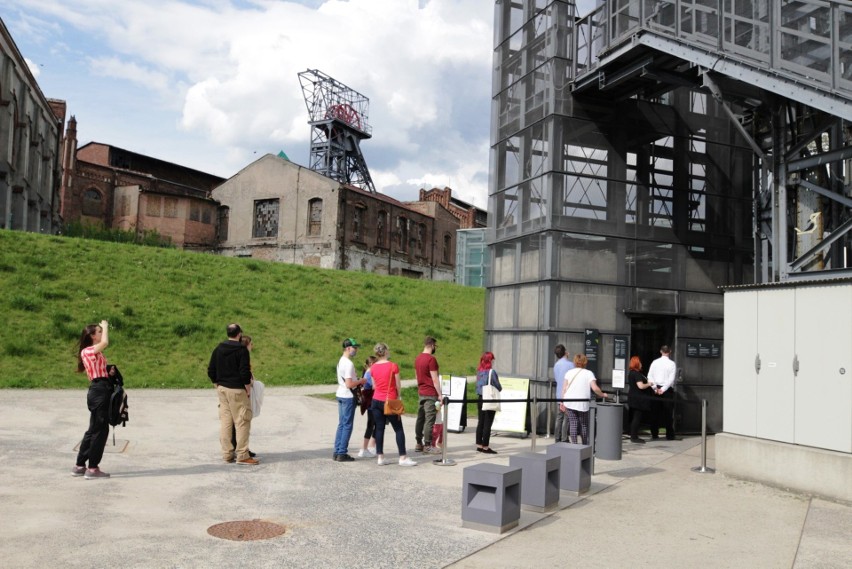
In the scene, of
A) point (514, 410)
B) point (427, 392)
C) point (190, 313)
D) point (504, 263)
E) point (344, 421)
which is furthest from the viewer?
point (190, 313)

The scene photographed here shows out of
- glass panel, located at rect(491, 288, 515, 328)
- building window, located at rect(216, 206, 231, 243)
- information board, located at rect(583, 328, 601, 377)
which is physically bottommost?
information board, located at rect(583, 328, 601, 377)

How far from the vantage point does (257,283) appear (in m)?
32.3

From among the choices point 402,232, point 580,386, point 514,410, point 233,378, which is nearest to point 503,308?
point 514,410

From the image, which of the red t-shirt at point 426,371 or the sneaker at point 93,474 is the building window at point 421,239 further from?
the sneaker at point 93,474

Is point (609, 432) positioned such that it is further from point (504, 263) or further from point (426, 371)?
point (504, 263)

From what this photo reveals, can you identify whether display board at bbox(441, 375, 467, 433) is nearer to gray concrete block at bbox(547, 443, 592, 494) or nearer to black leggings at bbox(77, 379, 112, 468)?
gray concrete block at bbox(547, 443, 592, 494)

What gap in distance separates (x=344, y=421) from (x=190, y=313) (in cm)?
1764

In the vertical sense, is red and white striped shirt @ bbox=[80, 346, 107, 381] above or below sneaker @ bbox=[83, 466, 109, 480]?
above

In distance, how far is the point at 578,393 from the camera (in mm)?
11898

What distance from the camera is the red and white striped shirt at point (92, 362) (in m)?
8.83

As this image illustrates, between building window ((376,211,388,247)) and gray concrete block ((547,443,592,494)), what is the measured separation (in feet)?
150

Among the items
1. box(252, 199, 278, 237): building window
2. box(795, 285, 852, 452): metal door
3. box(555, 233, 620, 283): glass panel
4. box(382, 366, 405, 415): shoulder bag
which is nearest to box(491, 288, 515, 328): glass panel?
box(555, 233, 620, 283): glass panel

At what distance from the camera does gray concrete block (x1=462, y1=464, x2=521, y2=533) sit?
7.25 metres

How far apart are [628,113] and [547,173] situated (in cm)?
246
